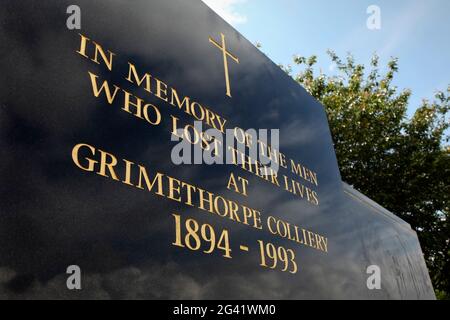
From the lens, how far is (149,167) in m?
3.13

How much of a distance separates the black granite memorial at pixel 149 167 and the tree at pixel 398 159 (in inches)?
436

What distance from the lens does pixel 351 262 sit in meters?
5.71

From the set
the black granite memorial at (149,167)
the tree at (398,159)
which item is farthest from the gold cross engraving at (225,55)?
the tree at (398,159)

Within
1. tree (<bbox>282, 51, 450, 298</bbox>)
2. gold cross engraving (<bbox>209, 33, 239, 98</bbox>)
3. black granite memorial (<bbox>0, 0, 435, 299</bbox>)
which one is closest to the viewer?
black granite memorial (<bbox>0, 0, 435, 299</bbox>)

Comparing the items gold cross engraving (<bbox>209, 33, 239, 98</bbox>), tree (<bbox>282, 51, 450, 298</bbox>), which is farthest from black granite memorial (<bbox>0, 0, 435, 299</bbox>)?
tree (<bbox>282, 51, 450, 298</bbox>)

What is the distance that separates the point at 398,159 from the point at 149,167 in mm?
14709

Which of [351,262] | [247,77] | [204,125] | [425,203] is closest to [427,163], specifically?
[425,203]

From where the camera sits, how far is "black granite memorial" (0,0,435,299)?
2373 millimetres

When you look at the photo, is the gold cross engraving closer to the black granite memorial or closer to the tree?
the black granite memorial

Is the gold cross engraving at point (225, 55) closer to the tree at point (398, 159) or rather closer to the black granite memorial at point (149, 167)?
the black granite memorial at point (149, 167)

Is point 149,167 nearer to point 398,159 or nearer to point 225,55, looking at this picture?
point 225,55

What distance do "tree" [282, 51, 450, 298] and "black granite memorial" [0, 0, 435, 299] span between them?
11.1 m

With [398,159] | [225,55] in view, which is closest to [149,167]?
[225,55]
